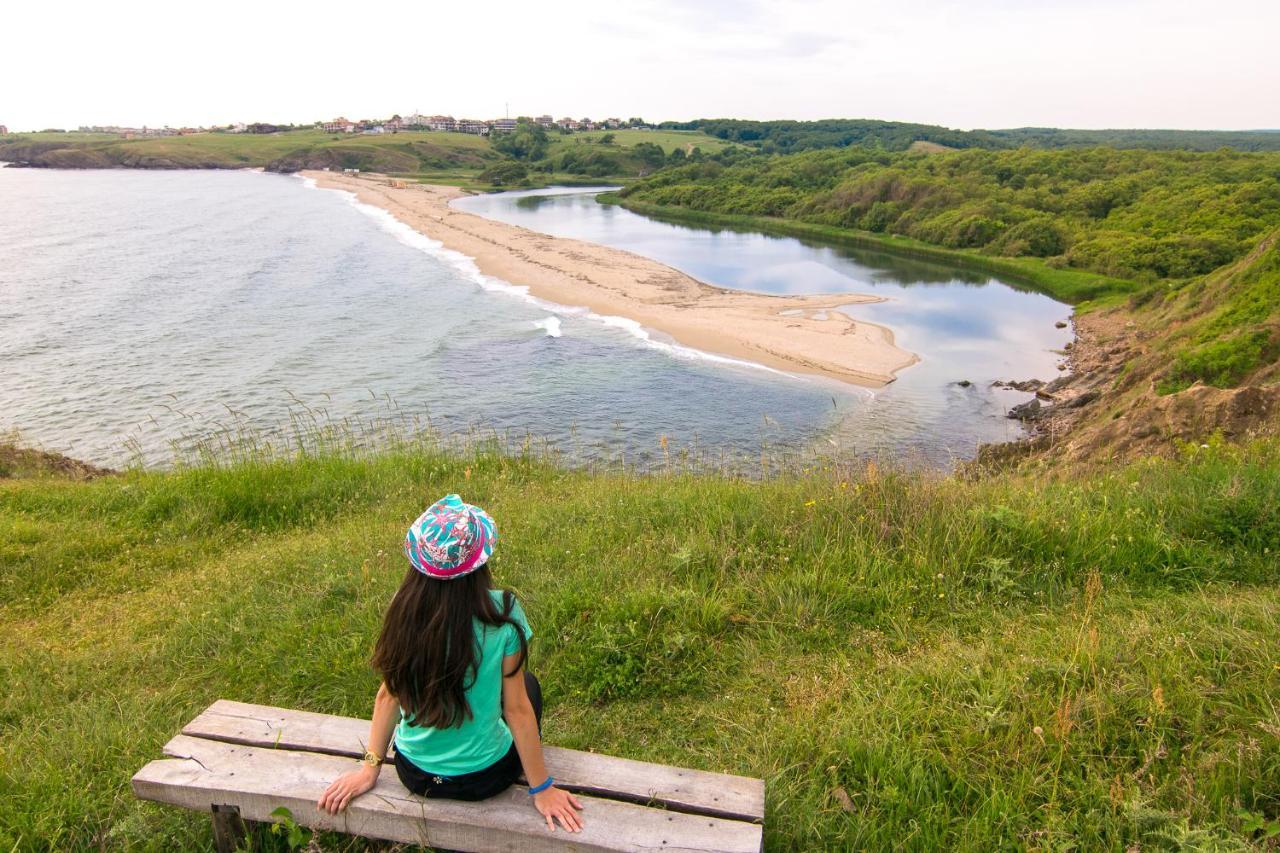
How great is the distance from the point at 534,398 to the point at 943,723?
1954 centimetres

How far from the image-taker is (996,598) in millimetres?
5449

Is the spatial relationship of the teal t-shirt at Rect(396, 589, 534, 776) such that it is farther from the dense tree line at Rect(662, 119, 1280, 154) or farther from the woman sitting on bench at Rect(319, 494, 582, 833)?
the dense tree line at Rect(662, 119, 1280, 154)

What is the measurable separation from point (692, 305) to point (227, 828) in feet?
116

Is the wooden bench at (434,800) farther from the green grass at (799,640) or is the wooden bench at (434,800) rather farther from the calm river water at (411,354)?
the calm river water at (411,354)

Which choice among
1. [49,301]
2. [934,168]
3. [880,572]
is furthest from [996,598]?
[934,168]

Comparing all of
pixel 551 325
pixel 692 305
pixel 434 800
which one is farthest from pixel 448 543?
pixel 692 305

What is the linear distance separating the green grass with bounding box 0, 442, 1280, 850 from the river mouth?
11.6 metres

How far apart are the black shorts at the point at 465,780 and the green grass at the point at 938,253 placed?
155ft

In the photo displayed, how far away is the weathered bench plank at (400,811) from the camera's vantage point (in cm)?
297

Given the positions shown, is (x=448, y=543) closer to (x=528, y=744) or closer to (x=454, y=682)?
(x=454, y=682)

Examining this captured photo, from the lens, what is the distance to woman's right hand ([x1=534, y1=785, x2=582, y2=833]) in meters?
3.00

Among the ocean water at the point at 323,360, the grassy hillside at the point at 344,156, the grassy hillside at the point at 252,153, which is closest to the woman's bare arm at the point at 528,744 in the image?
the ocean water at the point at 323,360

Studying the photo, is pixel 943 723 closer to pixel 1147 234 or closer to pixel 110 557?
pixel 110 557

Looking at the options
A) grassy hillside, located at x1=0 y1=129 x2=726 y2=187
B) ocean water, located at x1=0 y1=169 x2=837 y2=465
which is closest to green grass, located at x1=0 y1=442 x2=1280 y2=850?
ocean water, located at x1=0 y1=169 x2=837 y2=465
